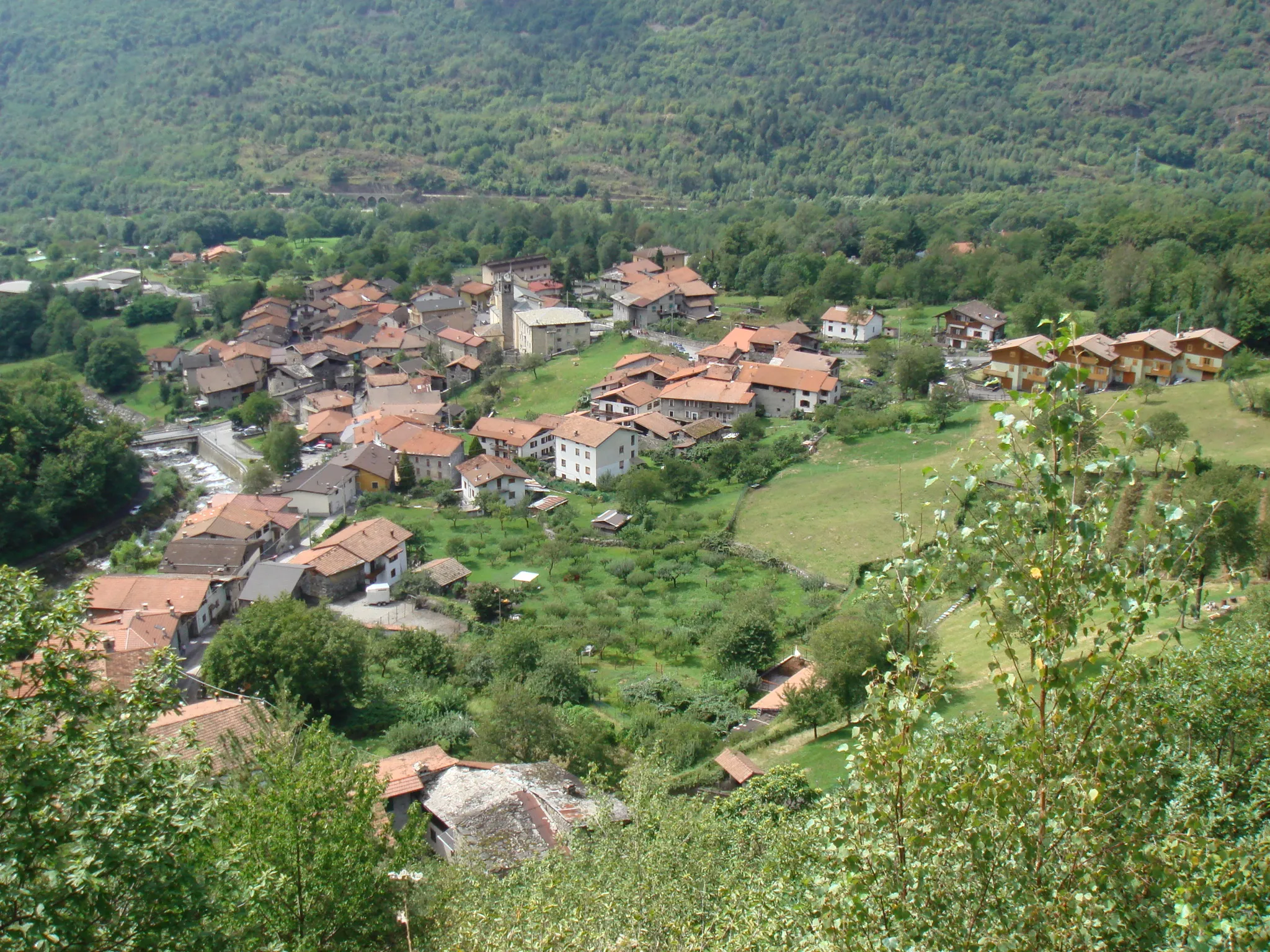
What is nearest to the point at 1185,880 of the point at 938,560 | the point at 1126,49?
the point at 938,560

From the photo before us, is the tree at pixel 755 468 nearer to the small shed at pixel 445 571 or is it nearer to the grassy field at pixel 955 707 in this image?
the small shed at pixel 445 571

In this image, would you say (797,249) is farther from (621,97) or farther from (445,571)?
(621,97)

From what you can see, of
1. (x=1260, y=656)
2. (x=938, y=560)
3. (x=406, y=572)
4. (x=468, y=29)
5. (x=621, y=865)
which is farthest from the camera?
(x=468, y=29)

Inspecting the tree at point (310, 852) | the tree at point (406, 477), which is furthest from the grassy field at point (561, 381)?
the tree at point (310, 852)

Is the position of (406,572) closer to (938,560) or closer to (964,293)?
(938,560)

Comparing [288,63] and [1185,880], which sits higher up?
[1185,880]
